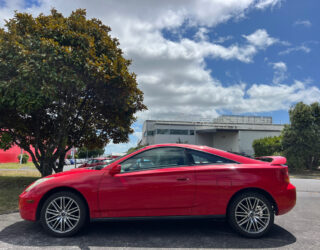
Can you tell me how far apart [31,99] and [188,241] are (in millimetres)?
6137

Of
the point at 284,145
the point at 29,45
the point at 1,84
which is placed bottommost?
the point at 284,145

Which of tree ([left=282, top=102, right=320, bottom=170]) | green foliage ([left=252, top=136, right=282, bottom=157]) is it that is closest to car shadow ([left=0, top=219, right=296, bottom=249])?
tree ([left=282, top=102, right=320, bottom=170])

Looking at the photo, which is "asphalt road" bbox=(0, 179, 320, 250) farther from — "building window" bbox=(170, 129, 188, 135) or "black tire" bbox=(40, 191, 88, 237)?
"building window" bbox=(170, 129, 188, 135)

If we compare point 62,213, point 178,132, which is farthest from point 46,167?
point 178,132

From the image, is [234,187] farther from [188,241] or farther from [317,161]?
[317,161]

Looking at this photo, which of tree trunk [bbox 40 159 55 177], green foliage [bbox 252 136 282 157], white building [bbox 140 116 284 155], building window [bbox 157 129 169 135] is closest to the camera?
tree trunk [bbox 40 159 55 177]

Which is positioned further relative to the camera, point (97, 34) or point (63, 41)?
point (97, 34)

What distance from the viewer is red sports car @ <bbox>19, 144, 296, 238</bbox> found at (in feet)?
12.8

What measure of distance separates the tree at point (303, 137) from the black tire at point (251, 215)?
970 inches

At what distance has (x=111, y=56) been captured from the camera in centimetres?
973

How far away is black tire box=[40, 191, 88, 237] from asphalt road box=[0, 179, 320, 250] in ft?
0.53

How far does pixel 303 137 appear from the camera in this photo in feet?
83.5

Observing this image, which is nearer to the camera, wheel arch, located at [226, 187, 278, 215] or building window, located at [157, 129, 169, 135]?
wheel arch, located at [226, 187, 278, 215]

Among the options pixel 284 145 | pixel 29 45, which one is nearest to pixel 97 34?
pixel 29 45
